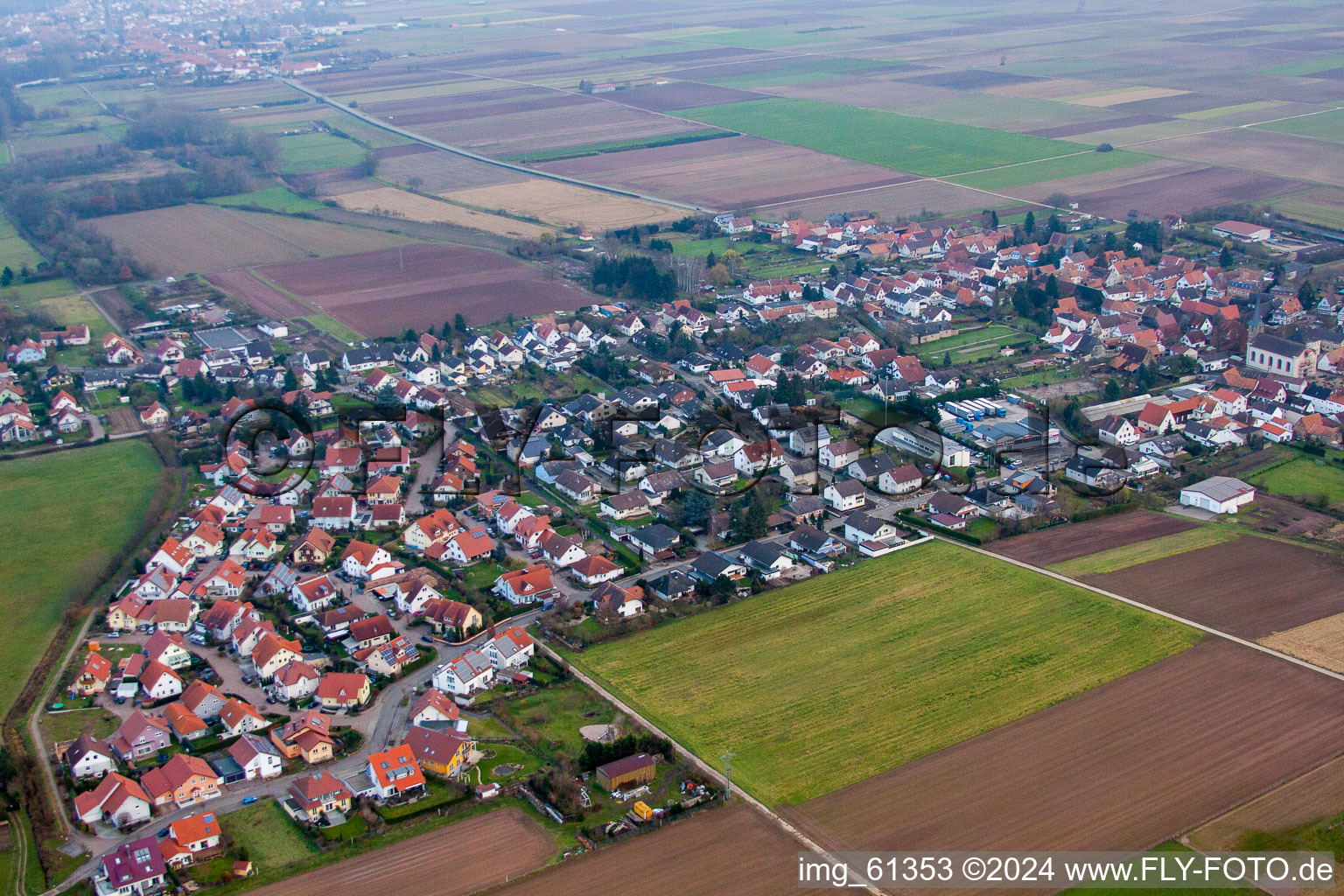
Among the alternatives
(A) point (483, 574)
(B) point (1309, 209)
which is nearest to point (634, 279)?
(A) point (483, 574)

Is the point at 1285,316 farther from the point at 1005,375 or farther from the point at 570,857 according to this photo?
the point at 570,857

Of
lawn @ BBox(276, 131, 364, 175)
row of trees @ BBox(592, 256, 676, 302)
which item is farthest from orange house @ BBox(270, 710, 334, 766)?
lawn @ BBox(276, 131, 364, 175)

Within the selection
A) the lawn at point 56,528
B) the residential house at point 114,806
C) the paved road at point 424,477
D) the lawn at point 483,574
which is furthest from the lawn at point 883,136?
the residential house at point 114,806

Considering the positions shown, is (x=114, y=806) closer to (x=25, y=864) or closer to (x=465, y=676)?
(x=25, y=864)

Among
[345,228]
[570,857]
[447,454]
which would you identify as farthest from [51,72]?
[570,857]

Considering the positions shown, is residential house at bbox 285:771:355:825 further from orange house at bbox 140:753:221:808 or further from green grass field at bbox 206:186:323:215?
green grass field at bbox 206:186:323:215
